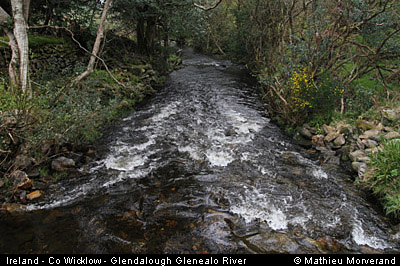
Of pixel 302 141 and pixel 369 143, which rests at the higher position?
pixel 369 143

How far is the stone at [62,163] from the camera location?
19.0 ft

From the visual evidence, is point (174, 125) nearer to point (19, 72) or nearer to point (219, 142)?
point (219, 142)

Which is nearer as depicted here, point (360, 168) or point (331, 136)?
point (360, 168)

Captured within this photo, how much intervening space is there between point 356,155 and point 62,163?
7560 mm

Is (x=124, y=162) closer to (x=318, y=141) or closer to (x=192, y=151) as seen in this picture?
(x=192, y=151)

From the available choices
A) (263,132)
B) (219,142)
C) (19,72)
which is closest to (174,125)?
(219,142)

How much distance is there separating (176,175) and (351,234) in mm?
3716

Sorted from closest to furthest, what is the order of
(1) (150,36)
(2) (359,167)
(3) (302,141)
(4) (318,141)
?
(2) (359,167)
(4) (318,141)
(3) (302,141)
(1) (150,36)

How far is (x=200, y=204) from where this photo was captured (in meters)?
4.90

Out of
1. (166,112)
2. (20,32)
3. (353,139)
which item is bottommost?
(353,139)

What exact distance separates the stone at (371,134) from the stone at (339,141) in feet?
1.56

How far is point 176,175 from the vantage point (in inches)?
235

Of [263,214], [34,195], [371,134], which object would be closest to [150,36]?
[34,195]

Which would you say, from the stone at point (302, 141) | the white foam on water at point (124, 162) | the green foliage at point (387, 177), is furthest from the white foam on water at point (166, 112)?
the green foliage at point (387, 177)
